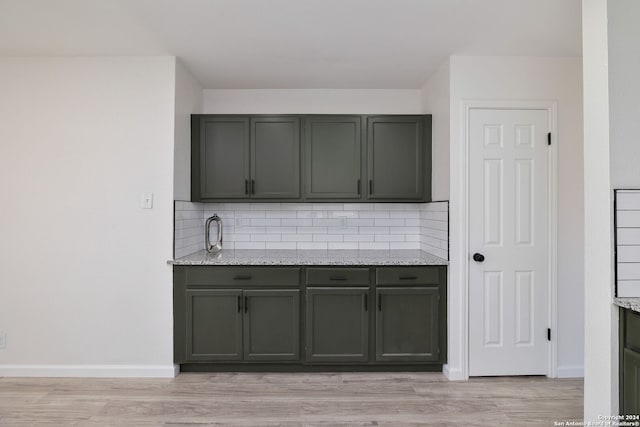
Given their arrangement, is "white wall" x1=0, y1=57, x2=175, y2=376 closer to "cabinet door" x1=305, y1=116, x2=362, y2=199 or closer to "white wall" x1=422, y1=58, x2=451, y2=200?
"cabinet door" x1=305, y1=116, x2=362, y2=199

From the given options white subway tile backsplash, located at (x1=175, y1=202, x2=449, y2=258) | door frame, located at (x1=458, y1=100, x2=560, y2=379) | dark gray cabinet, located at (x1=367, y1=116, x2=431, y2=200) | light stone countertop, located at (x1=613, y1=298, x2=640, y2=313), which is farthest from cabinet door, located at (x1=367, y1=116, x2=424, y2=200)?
light stone countertop, located at (x1=613, y1=298, x2=640, y2=313)

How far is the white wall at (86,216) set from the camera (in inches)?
119

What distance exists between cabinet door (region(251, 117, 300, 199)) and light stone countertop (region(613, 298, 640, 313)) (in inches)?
94.5

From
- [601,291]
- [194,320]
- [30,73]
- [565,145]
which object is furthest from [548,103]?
[30,73]

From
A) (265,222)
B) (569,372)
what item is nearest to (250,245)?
(265,222)

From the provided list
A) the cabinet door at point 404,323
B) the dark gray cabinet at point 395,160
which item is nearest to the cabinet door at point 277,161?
the dark gray cabinet at point 395,160

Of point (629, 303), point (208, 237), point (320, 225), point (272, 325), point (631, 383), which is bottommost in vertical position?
point (272, 325)

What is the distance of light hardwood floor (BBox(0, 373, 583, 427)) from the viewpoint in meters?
2.42

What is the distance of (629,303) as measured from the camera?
1.68 meters

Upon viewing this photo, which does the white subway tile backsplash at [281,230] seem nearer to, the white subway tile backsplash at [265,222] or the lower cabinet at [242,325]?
the white subway tile backsplash at [265,222]

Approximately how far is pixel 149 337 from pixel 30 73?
2.32 metres

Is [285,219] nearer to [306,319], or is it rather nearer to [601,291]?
[306,319]

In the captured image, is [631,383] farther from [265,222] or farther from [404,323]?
[265,222]

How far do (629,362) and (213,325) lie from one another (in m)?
2.66
